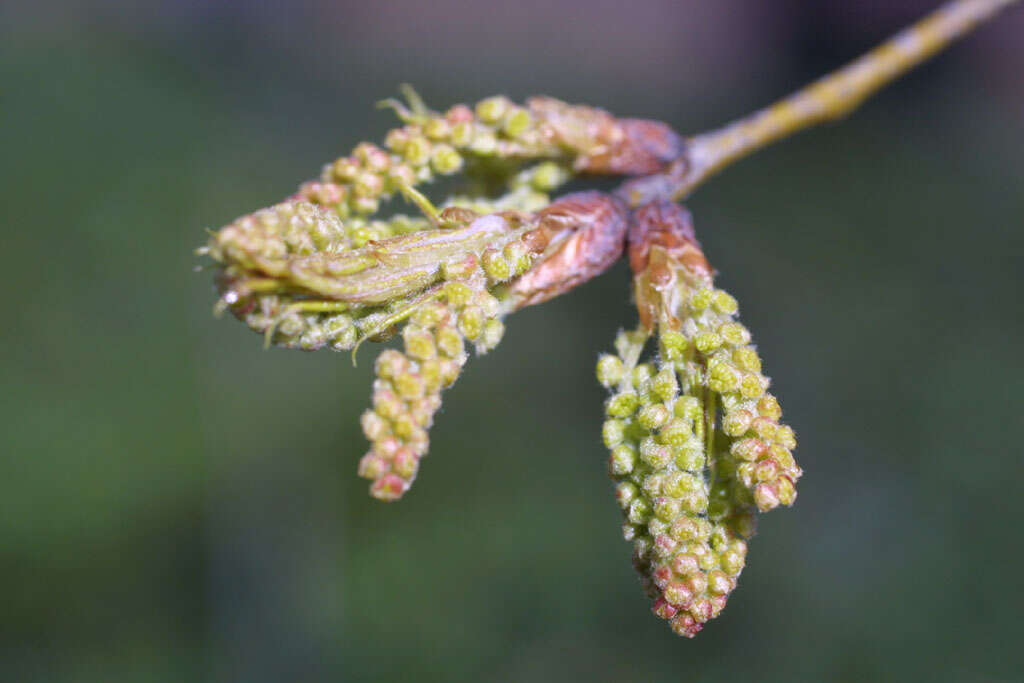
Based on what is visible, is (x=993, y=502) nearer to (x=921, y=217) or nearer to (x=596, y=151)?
(x=921, y=217)

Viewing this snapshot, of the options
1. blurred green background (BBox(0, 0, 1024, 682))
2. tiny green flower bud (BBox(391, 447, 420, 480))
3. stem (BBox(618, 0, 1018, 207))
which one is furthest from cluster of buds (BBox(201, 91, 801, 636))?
blurred green background (BBox(0, 0, 1024, 682))

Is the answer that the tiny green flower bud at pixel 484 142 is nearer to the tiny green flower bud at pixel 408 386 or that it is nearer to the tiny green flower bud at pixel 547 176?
the tiny green flower bud at pixel 547 176

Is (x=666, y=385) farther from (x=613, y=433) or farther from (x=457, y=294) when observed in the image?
(x=457, y=294)

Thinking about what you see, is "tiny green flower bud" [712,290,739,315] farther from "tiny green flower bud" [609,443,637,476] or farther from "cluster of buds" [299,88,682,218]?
"cluster of buds" [299,88,682,218]

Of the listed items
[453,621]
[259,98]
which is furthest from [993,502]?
[259,98]

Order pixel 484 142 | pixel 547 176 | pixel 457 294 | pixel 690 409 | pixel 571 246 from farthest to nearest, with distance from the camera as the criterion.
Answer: pixel 547 176 < pixel 484 142 < pixel 571 246 < pixel 690 409 < pixel 457 294

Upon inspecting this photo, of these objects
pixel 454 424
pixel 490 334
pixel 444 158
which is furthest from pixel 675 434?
pixel 454 424

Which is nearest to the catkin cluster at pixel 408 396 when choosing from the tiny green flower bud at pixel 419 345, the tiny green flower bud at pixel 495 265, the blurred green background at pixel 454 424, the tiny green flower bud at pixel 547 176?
the tiny green flower bud at pixel 419 345
